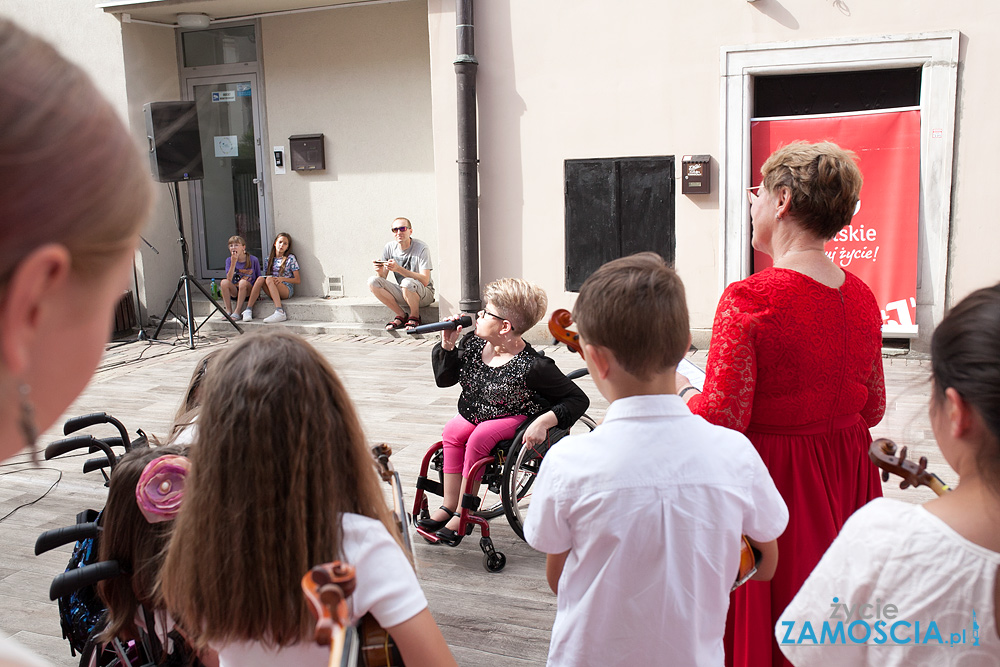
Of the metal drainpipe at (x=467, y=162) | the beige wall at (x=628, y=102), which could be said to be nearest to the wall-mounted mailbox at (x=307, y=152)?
the beige wall at (x=628, y=102)

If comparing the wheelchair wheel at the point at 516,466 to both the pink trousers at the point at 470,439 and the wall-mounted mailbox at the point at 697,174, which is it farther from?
the wall-mounted mailbox at the point at 697,174

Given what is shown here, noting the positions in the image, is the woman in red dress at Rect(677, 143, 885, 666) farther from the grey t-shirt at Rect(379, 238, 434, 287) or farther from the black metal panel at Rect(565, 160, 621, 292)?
the grey t-shirt at Rect(379, 238, 434, 287)

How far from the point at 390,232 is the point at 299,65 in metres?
2.29

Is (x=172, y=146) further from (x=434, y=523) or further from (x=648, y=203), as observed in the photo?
(x=434, y=523)

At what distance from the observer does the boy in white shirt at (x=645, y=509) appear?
1.46m

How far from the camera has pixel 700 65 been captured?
723cm

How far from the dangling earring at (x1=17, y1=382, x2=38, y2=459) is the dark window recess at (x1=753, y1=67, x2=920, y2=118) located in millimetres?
7596

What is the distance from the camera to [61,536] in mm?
1904

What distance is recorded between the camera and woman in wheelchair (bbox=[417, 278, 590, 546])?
333cm

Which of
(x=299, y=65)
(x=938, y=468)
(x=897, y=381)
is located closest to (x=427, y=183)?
(x=299, y=65)

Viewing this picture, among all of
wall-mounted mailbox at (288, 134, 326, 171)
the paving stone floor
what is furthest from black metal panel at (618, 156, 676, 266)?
wall-mounted mailbox at (288, 134, 326, 171)

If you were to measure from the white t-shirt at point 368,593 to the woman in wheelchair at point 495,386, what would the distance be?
6.40 feet

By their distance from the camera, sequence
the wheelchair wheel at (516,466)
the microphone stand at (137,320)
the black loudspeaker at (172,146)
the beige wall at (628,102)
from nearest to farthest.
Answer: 1. the wheelchair wheel at (516,466)
2. the beige wall at (628,102)
3. the black loudspeaker at (172,146)
4. the microphone stand at (137,320)

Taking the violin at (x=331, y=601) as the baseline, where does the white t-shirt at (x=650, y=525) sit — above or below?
below
